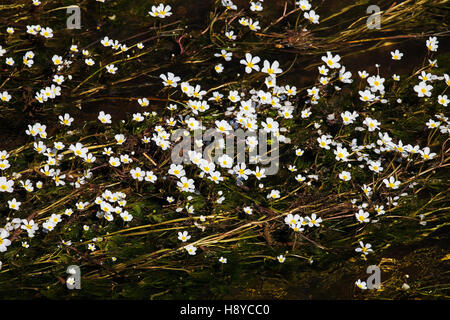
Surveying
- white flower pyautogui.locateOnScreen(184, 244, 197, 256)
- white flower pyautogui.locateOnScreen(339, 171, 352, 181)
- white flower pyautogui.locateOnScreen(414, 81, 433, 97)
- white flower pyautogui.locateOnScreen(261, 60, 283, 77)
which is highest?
white flower pyautogui.locateOnScreen(261, 60, 283, 77)

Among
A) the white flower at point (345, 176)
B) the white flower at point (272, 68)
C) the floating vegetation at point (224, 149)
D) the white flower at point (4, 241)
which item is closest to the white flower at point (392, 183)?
the floating vegetation at point (224, 149)

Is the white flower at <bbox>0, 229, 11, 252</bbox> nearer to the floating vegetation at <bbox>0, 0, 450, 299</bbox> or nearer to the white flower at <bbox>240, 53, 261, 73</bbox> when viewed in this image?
the floating vegetation at <bbox>0, 0, 450, 299</bbox>

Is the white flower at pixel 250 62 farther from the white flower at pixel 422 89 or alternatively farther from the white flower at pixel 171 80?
the white flower at pixel 422 89

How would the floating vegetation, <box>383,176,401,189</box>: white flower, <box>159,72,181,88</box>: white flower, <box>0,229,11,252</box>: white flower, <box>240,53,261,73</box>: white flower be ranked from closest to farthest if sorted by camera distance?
<box>0,229,11,252</box>: white flower → the floating vegetation → <box>383,176,401,189</box>: white flower → <box>159,72,181,88</box>: white flower → <box>240,53,261,73</box>: white flower

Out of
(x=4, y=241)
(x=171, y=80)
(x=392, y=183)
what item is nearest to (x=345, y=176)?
(x=392, y=183)

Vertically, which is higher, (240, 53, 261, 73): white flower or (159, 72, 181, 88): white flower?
(240, 53, 261, 73): white flower

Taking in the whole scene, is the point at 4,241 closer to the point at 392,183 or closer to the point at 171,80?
the point at 171,80

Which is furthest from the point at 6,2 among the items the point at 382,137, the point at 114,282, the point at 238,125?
the point at 382,137

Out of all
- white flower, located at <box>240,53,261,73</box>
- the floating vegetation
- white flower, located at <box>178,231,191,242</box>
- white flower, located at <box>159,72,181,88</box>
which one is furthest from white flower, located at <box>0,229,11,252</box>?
white flower, located at <box>240,53,261,73</box>
